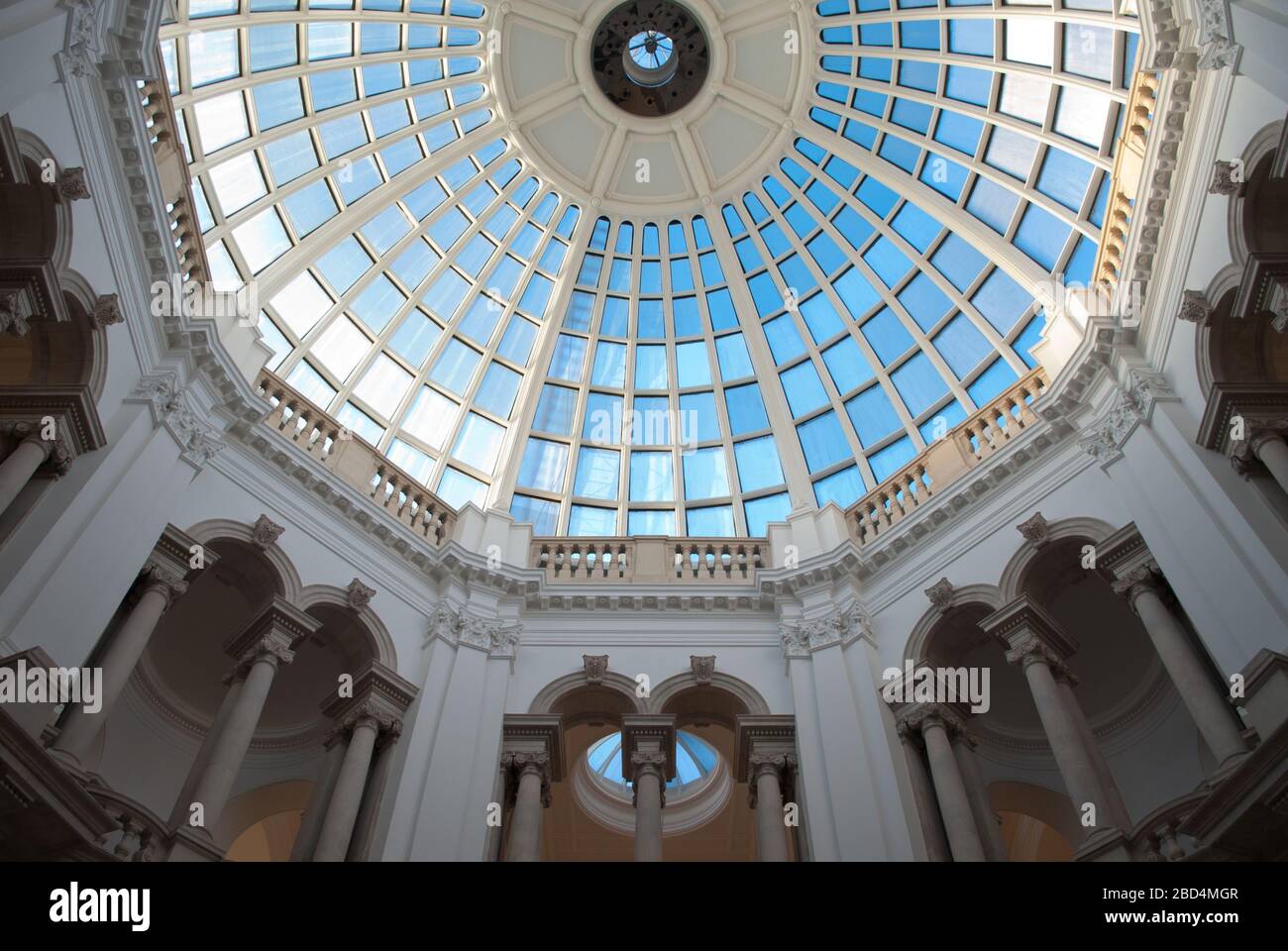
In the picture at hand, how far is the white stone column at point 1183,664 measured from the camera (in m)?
12.2

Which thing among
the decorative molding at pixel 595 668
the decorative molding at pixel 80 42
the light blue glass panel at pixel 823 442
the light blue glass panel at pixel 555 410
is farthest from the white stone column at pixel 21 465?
the light blue glass panel at pixel 823 442

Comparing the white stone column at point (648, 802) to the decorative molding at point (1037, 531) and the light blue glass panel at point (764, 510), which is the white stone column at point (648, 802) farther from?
the light blue glass panel at point (764, 510)

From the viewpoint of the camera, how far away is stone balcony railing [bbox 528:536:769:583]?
1941 cm

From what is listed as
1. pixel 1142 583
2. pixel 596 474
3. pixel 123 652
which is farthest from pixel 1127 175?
pixel 123 652

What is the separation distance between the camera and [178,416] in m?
15.0

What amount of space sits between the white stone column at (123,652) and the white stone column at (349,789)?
3.38 meters

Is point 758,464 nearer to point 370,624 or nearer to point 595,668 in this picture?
point 595,668

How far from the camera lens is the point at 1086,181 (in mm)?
18797

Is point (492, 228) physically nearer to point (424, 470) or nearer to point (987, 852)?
point (424, 470)

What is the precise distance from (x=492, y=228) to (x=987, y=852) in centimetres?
1911

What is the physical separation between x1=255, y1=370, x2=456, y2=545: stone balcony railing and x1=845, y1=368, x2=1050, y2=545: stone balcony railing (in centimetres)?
852

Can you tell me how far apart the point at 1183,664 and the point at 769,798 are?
6494 millimetres

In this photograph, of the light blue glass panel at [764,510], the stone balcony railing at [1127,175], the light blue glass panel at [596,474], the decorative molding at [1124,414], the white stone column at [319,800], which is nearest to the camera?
the white stone column at [319,800]

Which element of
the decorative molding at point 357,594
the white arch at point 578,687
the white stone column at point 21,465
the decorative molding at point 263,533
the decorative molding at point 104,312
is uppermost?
the decorative molding at point 104,312
